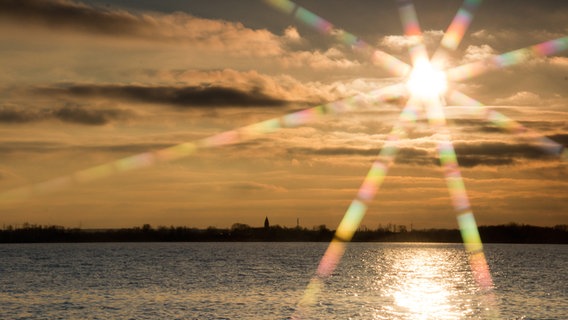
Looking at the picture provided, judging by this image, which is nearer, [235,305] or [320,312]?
[320,312]

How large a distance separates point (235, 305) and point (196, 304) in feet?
15.3

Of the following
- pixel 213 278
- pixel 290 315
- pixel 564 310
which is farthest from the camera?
pixel 213 278

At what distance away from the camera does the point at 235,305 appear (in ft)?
265

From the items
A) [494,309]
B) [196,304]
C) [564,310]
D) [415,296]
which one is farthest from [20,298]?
[564,310]

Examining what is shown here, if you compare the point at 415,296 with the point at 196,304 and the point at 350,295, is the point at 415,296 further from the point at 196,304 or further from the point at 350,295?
the point at 196,304

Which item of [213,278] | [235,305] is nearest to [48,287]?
[213,278]

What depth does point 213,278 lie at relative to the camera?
128 m

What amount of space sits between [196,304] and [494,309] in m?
33.1

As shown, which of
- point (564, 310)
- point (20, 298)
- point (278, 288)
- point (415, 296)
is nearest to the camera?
point (564, 310)

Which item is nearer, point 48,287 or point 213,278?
point 48,287

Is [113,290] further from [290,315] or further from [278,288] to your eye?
[290,315]

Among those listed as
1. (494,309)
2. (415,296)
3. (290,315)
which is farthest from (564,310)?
(290,315)

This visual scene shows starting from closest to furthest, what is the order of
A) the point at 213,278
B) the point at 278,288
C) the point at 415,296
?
the point at 415,296 → the point at 278,288 → the point at 213,278

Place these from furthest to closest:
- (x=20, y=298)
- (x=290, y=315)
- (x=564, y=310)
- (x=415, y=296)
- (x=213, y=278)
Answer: (x=213, y=278) < (x=415, y=296) < (x=20, y=298) < (x=564, y=310) < (x=290, y=315)
